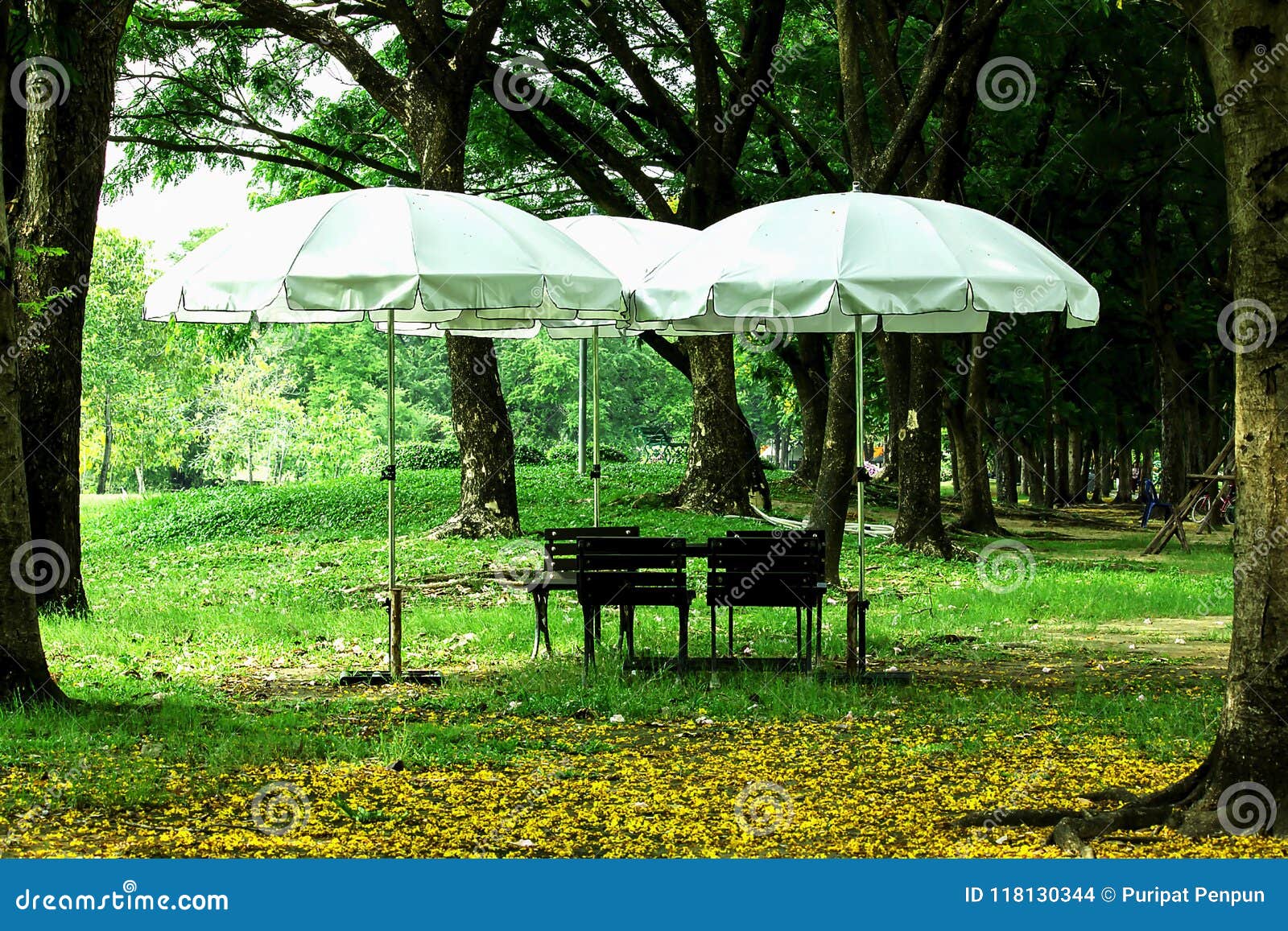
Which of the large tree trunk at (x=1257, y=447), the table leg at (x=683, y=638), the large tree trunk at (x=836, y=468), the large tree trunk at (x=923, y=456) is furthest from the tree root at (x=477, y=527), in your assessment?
the large tree trunk at (x=1257, y=447)

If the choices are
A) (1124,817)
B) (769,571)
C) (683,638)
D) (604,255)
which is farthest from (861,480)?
(1124,817)

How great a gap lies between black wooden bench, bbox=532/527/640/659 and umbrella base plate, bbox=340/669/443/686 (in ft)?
3.23

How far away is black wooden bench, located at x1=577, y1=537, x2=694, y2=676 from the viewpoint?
8.84 meters

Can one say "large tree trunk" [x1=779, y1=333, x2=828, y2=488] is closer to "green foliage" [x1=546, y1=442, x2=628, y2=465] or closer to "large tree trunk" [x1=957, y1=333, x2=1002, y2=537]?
"large tree trunk" [x1=957, y1=333, x2=1002, y2=537]

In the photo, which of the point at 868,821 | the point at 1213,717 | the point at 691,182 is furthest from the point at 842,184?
the point at 868,821

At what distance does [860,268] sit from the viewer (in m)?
7.82

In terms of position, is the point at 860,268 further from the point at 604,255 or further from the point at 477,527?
the point at 477,527

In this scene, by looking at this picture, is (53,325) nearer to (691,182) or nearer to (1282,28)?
(1282,28)

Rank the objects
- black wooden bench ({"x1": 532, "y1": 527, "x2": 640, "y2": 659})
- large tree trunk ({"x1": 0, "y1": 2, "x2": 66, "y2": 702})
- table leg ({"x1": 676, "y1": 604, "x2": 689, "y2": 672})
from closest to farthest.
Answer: large tree trunk ({"x1": 0, "y1": 2, "x2": 66, "y2": 702}), table leg ({"x1": 676, "y1": 604, "x2": 689, "y2": 672}), black wooden bench ({"x1": 532, "y1": 527, "x2": 640, "y2": 659})

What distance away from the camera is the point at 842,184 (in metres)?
24.1

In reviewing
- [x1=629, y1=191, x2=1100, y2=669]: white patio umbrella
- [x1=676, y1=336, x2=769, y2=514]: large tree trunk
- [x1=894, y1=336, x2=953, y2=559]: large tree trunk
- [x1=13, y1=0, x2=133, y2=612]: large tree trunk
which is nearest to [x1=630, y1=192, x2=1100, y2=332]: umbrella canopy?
[x1=629, y1=191, x2=1100, y2=669]: white patio umbrella

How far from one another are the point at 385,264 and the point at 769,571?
329 centimetres

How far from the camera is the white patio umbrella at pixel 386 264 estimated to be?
7.76 metres

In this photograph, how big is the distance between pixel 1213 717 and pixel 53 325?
378 inches
